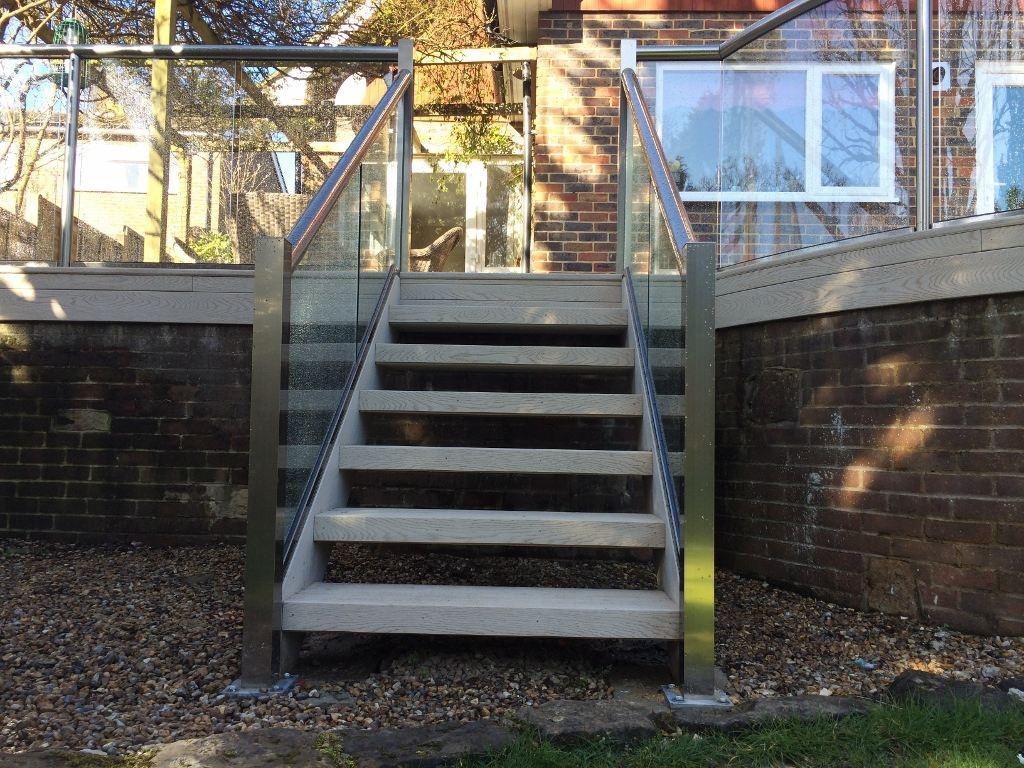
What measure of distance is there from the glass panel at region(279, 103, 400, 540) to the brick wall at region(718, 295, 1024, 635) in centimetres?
190

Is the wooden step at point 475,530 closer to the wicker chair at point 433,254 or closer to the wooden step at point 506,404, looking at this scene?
the wooden step at point 506,404

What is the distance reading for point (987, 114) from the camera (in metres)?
3.48

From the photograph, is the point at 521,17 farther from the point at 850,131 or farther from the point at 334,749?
the point at 334,749

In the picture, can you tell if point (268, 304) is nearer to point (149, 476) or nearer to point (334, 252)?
point (334, 252)

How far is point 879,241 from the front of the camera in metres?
3.60

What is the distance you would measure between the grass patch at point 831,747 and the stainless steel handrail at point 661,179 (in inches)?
57.1

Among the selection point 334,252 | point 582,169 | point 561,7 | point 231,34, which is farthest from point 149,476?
point 231,34

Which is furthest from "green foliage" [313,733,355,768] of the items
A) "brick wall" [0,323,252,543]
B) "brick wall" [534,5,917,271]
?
"brick wall" [534,5,917,271]

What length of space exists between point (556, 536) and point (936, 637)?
1.47 metres

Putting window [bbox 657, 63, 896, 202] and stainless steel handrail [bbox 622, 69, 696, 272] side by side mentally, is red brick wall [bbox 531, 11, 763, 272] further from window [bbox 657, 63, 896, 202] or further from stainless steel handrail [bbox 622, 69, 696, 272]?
stainless steel handrail [bbox 622, 69, 696, 272]

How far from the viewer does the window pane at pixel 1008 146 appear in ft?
10.9

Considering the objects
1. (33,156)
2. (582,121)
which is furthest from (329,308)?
(582,121)

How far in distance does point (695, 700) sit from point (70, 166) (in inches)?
174

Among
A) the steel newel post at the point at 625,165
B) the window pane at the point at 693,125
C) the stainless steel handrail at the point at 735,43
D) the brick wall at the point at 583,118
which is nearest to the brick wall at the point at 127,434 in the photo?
the steel newel post at the point at 625,165
